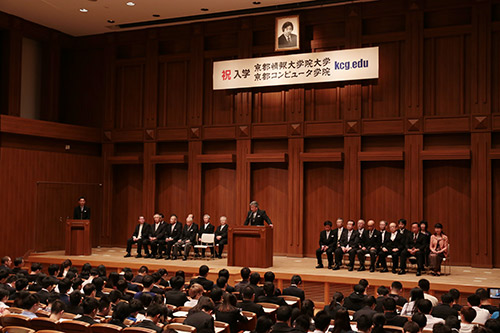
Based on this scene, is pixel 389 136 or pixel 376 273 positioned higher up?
pixel 389 136

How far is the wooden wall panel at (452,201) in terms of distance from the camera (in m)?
12.0

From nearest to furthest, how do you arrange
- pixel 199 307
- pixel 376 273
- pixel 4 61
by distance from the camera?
pixel 199 307, pixel 376 273, pixel 4 61

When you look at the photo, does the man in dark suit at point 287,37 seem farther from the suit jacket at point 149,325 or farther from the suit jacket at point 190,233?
the suit jacket at point 149,325

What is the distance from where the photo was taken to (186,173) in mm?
14984

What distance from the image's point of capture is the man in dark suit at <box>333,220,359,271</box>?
1083 centimetres

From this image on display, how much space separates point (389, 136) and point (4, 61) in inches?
416

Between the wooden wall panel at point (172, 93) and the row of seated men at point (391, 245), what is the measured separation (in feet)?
19.4

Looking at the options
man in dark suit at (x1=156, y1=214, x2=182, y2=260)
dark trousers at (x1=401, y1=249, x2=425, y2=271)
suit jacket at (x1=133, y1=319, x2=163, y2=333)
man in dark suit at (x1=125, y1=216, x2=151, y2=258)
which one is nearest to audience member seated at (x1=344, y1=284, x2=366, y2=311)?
suit jacket at (x1=133, y1=319, x2=163, y2=333)

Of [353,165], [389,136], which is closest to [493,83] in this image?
[389,136]

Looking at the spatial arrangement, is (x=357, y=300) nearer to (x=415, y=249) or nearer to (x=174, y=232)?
(x=415, y=249)

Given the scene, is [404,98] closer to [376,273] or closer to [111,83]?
[376,273]

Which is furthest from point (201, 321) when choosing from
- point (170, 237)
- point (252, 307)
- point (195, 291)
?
point (170, 237)

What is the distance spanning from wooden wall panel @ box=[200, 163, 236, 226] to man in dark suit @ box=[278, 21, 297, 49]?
3484 mm

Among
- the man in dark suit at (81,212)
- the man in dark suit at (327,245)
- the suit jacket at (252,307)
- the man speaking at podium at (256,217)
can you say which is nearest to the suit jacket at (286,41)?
the man speaking at podium at (256,217)
